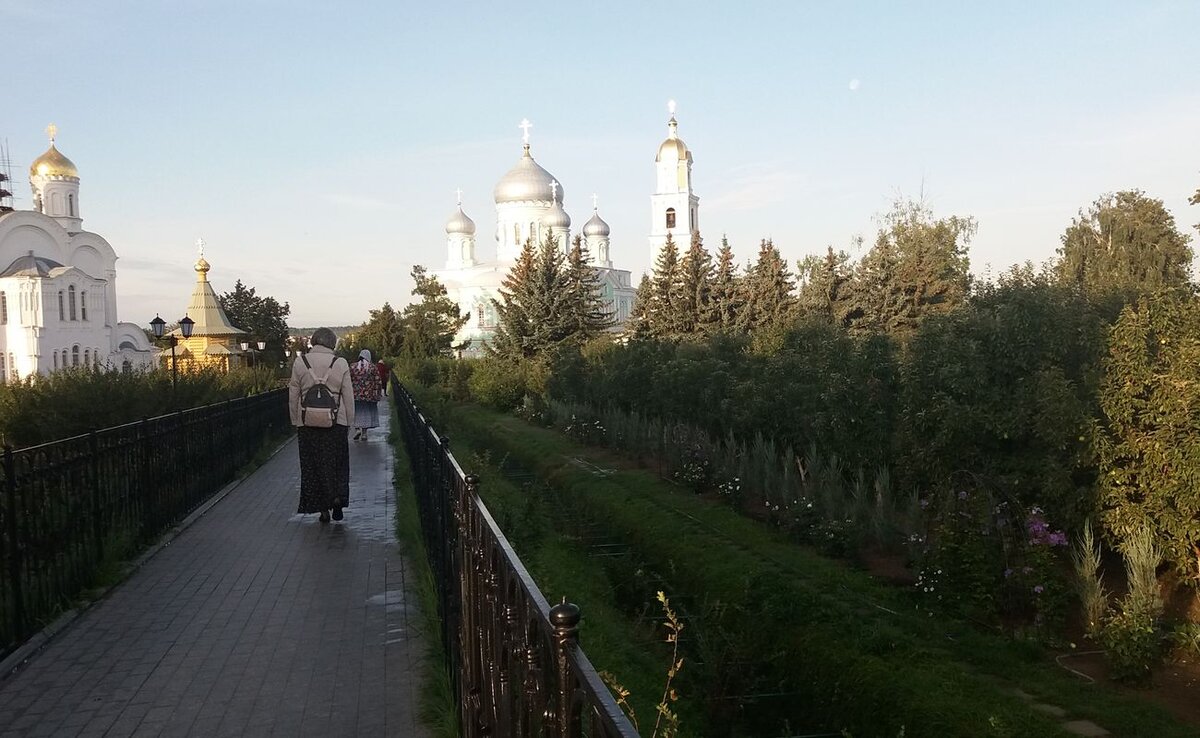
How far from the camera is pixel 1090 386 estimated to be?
24.3ft

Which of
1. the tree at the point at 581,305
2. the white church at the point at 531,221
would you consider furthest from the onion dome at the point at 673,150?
the tree at the point at 581,305

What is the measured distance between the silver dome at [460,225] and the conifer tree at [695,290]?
39.1 meters

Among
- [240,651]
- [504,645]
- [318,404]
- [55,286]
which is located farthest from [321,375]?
[55,286]

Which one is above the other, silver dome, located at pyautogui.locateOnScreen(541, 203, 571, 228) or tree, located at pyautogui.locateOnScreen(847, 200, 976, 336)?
silver dome, located at pyautogui.locateOnScreen(541, 203, 571, 228)

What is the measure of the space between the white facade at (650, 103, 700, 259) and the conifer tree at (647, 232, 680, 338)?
2688cm

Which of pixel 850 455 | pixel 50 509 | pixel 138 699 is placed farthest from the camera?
pixel 850 455

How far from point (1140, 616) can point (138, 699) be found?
5.23m

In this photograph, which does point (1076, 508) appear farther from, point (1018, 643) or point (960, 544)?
point (1018, 643)

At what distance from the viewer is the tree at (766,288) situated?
3278 cm

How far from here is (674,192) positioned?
63.0 metres

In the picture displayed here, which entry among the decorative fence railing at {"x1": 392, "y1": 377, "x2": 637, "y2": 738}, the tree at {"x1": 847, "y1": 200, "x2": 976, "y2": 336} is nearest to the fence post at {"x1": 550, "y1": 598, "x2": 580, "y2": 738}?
the decorative fence railing at {"x1": 392, "y1": 377, "x2": 637, "y2": 738}

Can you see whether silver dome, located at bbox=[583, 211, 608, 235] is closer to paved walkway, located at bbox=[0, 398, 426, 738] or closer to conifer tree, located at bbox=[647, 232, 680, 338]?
conifer tree, located at bbox=[647, 232, 680, 338]

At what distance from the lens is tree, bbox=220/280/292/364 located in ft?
183

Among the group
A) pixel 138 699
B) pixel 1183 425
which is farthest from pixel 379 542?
pixel 1183 425
